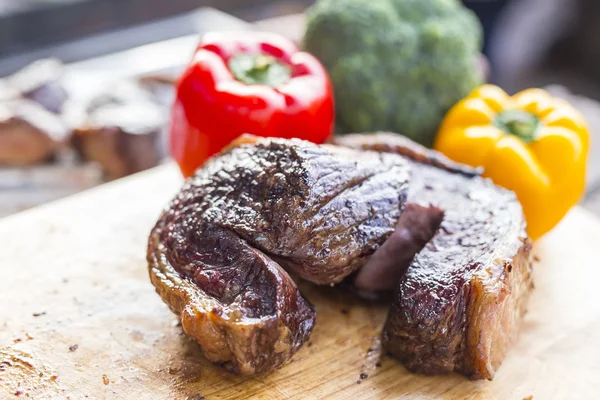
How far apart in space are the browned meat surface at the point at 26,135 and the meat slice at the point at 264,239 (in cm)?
183

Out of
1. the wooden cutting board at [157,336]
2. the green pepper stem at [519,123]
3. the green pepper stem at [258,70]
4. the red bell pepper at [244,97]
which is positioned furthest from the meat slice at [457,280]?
the green pepper stem at [258,70]

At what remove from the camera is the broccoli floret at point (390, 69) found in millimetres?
3541

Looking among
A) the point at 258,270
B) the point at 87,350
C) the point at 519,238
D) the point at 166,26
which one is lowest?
the point at 166,26

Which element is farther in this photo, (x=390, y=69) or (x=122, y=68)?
(x=122, y=68)

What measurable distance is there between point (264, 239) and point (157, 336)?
558mm

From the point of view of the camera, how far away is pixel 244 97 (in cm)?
288

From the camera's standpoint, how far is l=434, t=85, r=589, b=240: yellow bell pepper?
290 cm

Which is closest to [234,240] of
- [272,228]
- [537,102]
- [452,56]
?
[272,228]

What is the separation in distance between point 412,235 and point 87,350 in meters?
1.23

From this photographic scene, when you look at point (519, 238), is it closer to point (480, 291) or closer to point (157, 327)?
point (480, 291)

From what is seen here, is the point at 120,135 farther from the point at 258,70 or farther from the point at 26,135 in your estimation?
the point at 258,70

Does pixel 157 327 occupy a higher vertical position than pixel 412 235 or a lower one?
lower

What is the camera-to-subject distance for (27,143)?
3822mm

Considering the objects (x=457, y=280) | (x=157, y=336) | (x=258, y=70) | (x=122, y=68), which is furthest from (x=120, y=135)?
(x=457, y=280)
